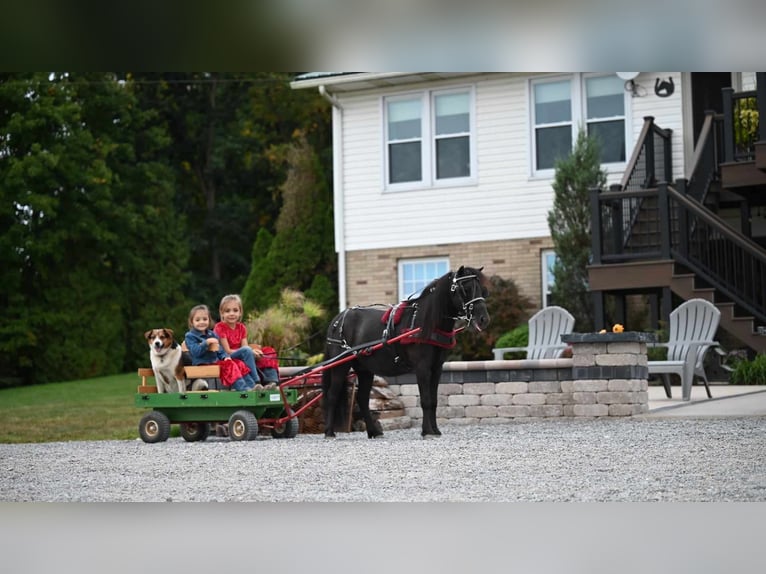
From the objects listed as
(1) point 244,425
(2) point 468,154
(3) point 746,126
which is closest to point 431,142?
(2) point 468,154

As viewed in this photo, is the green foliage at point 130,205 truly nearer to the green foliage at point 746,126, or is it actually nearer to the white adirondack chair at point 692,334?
the green foliage at point 746,126

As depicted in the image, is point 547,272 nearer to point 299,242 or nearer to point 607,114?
point 607,114

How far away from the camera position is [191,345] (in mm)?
11719

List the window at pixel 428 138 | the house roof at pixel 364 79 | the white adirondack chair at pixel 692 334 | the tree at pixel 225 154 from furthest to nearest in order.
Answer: the tree at pixel 225 154 → the window at pixel 428 138 → the house roof at pixel 364 79 → the white adirondack chair at pixel 692 334

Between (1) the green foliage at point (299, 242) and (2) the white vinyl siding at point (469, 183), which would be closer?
(2) the white vinyl siding at point (469, 183)

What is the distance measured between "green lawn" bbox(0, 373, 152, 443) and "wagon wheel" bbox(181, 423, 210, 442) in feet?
8.25

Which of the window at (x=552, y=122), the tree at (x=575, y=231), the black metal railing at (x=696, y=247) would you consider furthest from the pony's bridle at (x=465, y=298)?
the window at (x=552, y=122)

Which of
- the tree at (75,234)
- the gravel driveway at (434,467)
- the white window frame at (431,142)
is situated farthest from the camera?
the tree at (75,234)

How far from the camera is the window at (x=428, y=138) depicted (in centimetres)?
2170

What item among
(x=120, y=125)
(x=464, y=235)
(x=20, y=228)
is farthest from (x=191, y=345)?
(x=120, y=125)

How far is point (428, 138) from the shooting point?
71.6ft

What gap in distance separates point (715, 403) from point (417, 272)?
9.45m

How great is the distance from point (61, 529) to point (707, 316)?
9583mm

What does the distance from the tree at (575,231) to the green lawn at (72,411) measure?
706 cm
